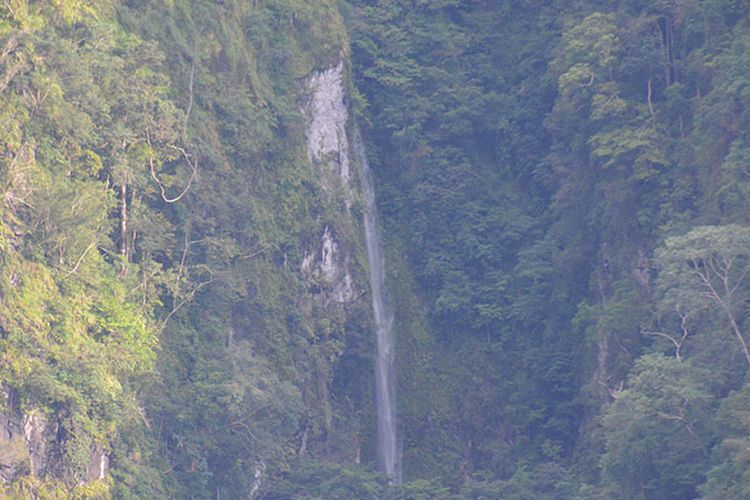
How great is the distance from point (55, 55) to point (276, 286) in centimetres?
859

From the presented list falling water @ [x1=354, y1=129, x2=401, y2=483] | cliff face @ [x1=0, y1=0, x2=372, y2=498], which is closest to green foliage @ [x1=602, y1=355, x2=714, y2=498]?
cliff face @ [x1=0, y1=0, x2=372, y2=498]

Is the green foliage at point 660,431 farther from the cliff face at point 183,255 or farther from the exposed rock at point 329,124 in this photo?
the exposed rock at point 329,124

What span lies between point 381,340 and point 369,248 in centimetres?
230

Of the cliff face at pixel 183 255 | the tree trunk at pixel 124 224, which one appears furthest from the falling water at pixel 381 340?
the tree trunk at pixel 124 224

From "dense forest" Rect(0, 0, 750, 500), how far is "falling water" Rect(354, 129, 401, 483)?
0.19m

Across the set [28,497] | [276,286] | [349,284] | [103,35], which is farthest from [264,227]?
[28,497]

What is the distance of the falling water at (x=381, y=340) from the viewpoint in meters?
35.1

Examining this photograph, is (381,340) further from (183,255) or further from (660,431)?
(660,431)

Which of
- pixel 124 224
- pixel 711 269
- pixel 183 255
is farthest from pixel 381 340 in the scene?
pixel 711 269

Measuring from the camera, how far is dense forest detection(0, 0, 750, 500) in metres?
25.8

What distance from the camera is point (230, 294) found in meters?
30.7

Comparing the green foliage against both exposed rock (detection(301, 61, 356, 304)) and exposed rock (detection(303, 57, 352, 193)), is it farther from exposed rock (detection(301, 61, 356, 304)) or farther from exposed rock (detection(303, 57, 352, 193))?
exposed rock (detection(303, 57, 352, 193))

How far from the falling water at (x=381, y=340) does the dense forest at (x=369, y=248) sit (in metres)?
0.19

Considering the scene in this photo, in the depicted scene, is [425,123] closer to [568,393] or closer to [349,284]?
[349,284]
